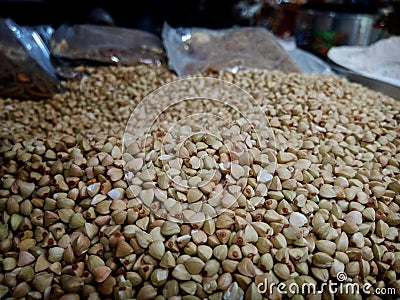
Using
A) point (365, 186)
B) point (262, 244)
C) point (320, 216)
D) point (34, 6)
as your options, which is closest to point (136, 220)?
point (262, 244)

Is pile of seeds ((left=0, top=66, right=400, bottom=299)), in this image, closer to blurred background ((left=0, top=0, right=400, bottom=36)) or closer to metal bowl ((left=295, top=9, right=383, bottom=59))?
metal bowl ((left=295, top=9, right=383, bottom=59))

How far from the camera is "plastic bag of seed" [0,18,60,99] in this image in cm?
130

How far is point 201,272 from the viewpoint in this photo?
24.0 inches

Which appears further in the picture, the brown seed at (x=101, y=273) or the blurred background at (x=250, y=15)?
the blurred background at (x=250, y=15)

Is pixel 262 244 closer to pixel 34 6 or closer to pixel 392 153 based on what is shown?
pixel 392 153

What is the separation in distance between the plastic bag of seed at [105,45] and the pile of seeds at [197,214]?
29.1 inches

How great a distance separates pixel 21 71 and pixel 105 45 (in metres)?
0.41

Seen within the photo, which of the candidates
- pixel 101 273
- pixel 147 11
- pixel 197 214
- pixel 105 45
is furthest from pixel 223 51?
pixel 101 273

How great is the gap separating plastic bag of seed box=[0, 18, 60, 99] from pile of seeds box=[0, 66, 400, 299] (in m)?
0.48

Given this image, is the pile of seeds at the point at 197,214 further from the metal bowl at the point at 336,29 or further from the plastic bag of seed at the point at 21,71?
the metal bowl at the point at 336,29

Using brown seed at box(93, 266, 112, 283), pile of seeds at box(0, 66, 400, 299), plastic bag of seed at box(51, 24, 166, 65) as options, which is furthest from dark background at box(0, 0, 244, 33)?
brown seed at box(93, 266, 112, 283)

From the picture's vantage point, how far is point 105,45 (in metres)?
1.61

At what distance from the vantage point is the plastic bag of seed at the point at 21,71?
1304 millimetres

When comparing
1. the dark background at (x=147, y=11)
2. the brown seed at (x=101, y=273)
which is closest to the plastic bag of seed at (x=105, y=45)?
the dark background at (x=147, y=11)
